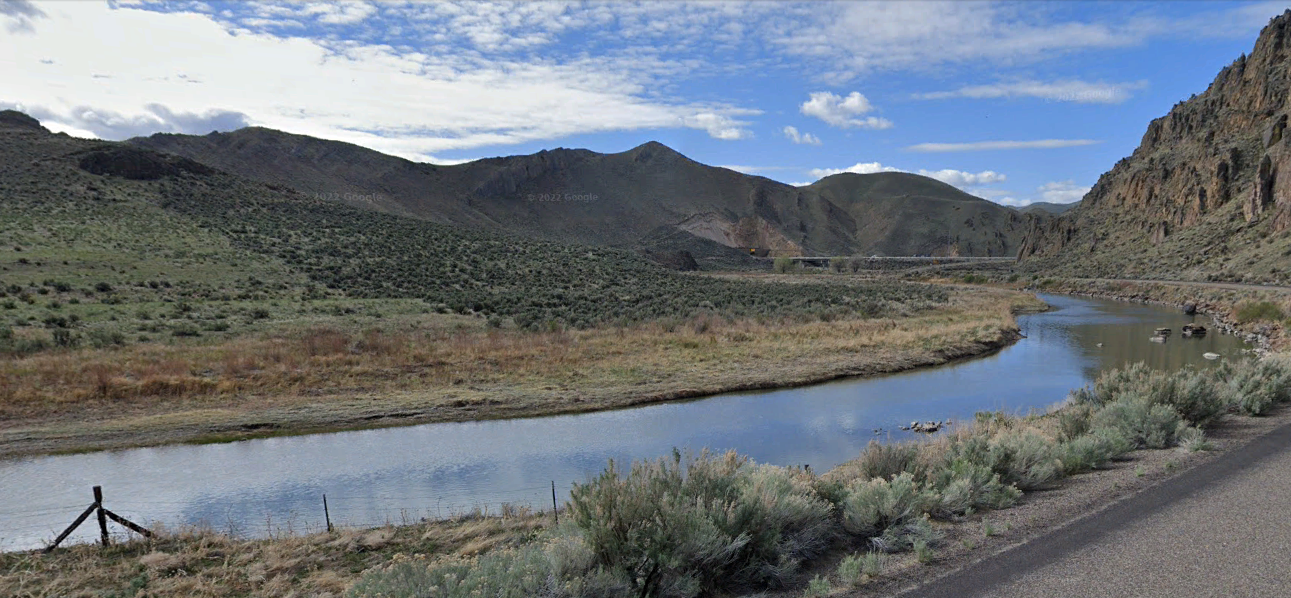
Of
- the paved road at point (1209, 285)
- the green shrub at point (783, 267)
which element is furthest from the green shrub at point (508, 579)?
the green shrub at point (783, 267)

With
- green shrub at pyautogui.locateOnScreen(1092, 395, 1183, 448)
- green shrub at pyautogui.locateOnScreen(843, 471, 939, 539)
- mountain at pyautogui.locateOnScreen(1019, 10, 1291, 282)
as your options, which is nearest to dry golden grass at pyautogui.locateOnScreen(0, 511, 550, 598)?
green shrub at pyautogui.locateOnScreen(843, 471, 939, 539)

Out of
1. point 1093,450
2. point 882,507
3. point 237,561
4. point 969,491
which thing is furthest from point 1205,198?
point 237,561

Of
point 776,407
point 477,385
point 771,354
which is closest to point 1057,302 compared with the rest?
point 771,354

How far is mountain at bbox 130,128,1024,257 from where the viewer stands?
104188 millimetres

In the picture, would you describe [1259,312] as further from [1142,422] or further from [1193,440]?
[1193,440]

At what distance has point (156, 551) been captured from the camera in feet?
26.1

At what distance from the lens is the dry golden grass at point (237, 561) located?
6934mm

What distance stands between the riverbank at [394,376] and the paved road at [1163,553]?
13.1m

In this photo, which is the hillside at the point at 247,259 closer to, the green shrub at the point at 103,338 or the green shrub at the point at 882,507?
the green shrub at the point at 103,338

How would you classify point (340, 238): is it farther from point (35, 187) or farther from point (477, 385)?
point (477, 385)

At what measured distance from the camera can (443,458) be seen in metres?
13.9

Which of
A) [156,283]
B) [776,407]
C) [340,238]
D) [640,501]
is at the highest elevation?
[340,238]

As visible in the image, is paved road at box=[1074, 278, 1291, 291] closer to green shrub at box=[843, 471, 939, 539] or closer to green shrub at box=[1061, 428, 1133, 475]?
green shrub at box=[1061, 428, 1133, 475]

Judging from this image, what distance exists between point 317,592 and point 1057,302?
61.3 metres
